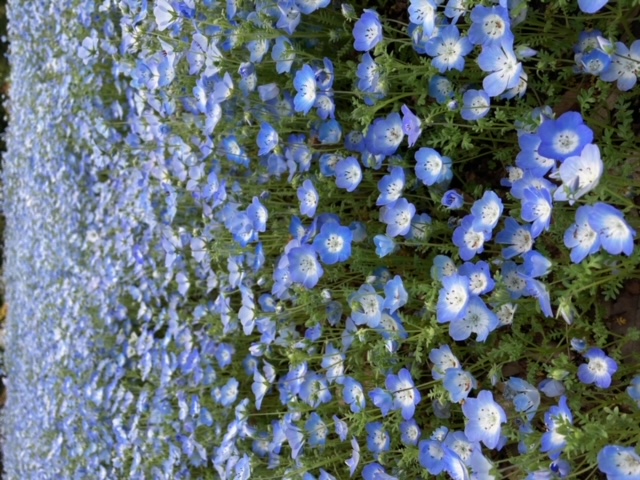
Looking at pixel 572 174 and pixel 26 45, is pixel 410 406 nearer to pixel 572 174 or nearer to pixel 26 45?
pixel 572 174

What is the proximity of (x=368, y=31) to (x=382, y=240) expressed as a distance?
1.94ft

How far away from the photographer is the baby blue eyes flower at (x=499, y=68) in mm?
1504

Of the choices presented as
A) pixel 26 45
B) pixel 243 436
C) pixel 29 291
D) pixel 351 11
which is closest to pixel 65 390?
pixel 29 291

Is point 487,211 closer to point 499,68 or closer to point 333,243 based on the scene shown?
point 499,68

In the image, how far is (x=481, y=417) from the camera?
5.31ft

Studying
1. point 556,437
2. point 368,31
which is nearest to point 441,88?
point 368,31

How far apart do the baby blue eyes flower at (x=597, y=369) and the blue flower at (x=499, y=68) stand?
68 cm

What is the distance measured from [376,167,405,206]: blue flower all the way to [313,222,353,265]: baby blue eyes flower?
14 cm

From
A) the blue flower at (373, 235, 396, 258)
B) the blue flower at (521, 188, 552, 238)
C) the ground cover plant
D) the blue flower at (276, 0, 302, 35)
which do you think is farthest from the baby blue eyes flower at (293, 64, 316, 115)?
the blue flower at (521, 188, 552, 238)

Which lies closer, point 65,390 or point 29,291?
point 65,390

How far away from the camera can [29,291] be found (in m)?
4.91

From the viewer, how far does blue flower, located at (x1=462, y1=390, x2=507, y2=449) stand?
1594mm

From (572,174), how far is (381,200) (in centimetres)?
66

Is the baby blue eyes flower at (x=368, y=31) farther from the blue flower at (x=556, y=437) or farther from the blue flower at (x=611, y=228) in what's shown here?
the blue flower at (x=556, y=437)
